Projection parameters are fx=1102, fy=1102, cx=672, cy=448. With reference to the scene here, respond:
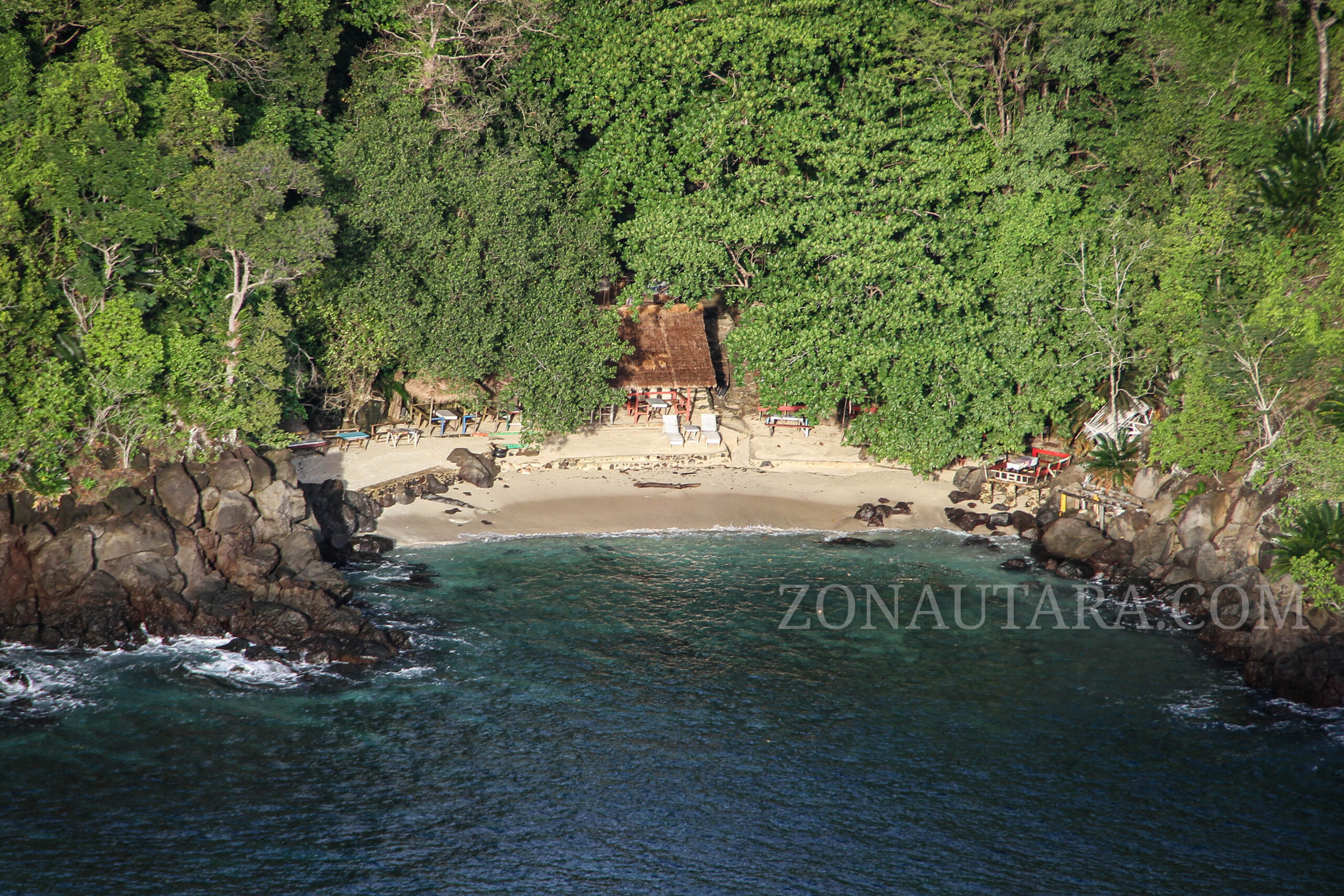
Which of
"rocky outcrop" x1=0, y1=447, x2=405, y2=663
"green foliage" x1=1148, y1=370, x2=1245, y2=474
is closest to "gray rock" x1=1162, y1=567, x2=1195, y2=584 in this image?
"green foliage" x1=1148, y1=370, x2=1245, y2=474

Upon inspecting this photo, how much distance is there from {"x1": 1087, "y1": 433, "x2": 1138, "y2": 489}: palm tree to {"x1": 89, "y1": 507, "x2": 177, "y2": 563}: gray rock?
2671 centimetres

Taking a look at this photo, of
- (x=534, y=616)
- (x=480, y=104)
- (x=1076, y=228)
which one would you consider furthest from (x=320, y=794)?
(x=1076, y=228)

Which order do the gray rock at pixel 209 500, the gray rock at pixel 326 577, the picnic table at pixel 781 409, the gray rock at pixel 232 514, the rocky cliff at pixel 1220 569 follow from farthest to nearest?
the picnic table at pixel 781 409 → the gray rock at pixel 209 500 → the gray rock at pixel 232 514 → the gray rock at pixel 326 577 → the rocky cliff at pixel 1220 569

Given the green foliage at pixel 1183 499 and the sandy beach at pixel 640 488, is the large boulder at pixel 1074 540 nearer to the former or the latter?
the green foliage at pixel 1183 499

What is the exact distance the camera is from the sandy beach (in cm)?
3419

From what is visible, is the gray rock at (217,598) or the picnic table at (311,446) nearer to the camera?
the gray rock at (217,598)

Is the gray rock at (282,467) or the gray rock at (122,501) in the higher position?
the gray rock at (282,467)

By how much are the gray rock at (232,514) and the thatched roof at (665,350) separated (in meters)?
13.6

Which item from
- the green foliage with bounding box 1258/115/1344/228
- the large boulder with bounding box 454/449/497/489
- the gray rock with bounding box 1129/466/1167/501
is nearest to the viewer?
the green foliage with bounding box 1258/115/1344/228

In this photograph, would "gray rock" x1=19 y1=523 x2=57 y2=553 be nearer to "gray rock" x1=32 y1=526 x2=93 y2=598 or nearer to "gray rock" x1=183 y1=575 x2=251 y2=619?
"gray rock" x1=32 y1=526 x2=93 y2=598

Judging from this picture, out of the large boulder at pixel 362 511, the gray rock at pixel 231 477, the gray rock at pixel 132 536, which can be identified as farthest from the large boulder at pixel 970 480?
the gray rock at pixel 132 536

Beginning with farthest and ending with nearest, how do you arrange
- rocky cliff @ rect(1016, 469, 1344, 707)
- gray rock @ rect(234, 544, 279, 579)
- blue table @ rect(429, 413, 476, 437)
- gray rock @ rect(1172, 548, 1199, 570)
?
blue table @ rect(429, 413, 476, 437), gray rock @ rect(1172, 548, 1199, 570), gray rock @ rect(234, 544, 279, 579), rocky cliff @ rect(1016, 469, 1344, 707)

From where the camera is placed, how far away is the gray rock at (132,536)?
27.3 metres

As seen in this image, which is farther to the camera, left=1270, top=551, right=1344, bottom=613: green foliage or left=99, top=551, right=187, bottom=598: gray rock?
left=99, top=551, right=187, bottom=598: gray rock
